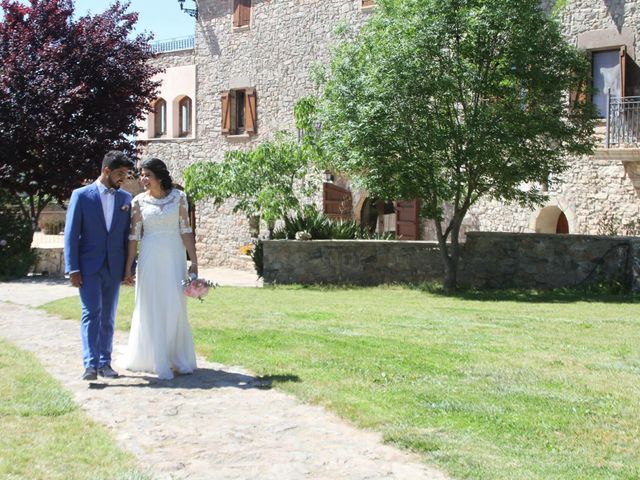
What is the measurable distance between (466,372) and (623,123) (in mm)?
13671

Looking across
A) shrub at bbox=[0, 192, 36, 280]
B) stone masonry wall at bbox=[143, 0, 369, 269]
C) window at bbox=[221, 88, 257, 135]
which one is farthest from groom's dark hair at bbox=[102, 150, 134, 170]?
window at bbox=[221, 88, 257, 135]

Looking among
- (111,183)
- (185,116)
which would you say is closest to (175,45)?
(185,116)

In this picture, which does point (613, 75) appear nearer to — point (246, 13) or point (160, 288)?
point (246, 13)

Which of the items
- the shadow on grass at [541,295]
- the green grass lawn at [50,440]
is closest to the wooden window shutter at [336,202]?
the shadow on grass at [541,295]

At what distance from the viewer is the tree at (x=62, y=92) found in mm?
19047

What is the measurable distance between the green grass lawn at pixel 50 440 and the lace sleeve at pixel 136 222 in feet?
4.28

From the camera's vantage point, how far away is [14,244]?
19906 millimetres

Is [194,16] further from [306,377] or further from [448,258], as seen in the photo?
[306,377]

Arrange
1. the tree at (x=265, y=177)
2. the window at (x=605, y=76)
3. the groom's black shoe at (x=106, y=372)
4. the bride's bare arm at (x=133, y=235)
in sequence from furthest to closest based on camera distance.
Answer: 1. the tree at (x=265, y=177)
2. the window at (x=605, y=76)
3. the bride's bare arm at (x=133, y=235)
4. the groom's black shoe at (x=106, y=372)

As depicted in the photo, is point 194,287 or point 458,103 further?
point 458,103

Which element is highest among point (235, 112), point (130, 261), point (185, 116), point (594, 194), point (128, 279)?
point (185, 116)

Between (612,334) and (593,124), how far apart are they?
7.48 m

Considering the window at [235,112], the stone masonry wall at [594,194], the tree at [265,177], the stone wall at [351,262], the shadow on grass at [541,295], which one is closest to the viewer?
the shadow on grass at [541,295]

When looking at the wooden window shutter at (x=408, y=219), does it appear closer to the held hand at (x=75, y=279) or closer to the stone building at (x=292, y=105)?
the stone building at (x=292, y=105)
